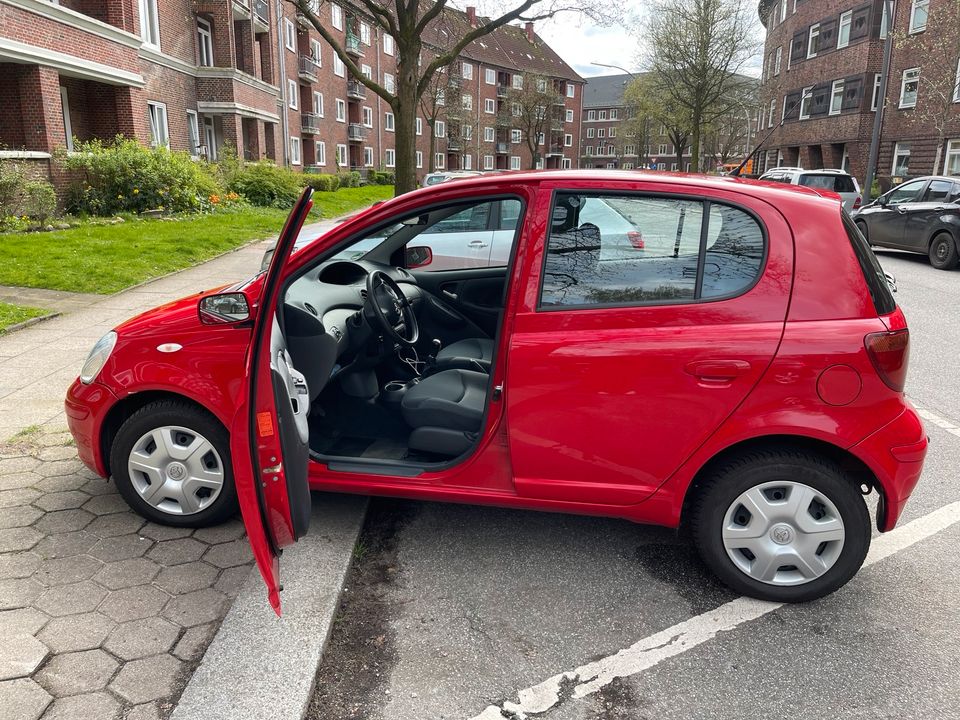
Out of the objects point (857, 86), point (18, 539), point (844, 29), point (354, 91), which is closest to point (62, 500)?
point (18, 539)

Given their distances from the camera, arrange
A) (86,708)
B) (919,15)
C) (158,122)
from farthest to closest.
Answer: (919,15) → (158,122) → (86,708)

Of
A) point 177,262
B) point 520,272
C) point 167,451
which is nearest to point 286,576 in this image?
point 167,451

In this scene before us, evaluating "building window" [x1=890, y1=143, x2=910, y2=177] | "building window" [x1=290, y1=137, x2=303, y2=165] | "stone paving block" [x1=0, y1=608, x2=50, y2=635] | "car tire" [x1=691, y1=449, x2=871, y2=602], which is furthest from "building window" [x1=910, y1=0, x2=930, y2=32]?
"stone paving block" [x1=0, y1=608, x2=50, y2=635]

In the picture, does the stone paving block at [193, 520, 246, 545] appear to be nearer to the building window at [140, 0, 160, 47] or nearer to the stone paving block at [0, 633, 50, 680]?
the stone paving block at [0, 633, 50, 680]

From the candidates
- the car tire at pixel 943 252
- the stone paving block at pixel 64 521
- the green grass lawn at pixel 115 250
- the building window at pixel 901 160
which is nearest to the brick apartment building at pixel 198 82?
the green grass lawn at pixel 115 250

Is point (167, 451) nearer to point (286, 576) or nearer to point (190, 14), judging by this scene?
point (286, 576)

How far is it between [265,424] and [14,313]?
671cm

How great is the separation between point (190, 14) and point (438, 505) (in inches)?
1134

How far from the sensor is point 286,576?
3.07 m

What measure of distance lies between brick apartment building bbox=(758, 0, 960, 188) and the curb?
25959mm

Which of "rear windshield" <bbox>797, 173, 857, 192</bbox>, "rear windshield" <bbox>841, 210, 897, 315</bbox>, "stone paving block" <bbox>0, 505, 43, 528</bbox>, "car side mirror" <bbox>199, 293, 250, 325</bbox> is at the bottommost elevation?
"stone paving block" <bbox>0, 505, 43, 528</bbox>

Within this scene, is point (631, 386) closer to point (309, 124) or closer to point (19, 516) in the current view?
point (19, 516)

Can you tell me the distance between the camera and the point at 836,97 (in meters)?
37.9

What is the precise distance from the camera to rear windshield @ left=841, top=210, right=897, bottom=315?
2799 millimetres
